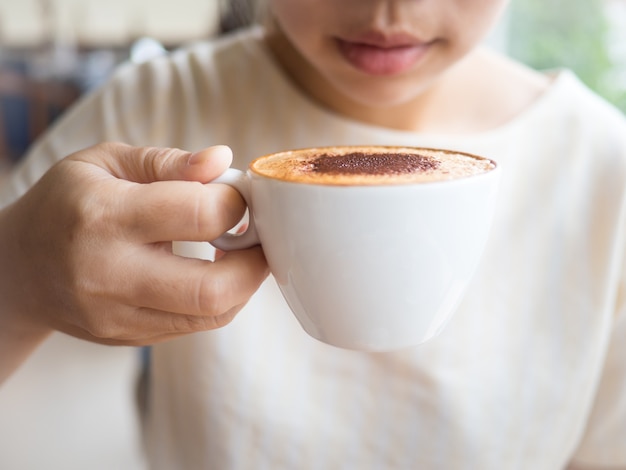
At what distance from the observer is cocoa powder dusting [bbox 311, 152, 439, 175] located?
0.47 m

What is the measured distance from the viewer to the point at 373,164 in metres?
0.49

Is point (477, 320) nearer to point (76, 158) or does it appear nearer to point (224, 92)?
point (224, 92)

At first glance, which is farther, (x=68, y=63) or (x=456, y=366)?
(x=68, y=63)

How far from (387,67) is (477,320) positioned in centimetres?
42

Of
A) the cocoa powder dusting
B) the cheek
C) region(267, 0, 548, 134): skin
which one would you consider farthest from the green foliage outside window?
the cocoa powder dusting

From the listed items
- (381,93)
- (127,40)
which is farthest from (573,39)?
(127,40)

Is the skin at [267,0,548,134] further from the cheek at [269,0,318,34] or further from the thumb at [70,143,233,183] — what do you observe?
the thumb at [70,143,233,183]

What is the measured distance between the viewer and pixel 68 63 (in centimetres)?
408

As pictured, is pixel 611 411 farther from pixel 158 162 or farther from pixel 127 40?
pixel 127 40

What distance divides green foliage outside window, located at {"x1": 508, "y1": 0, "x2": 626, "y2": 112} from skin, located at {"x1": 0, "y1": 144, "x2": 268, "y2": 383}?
1.86 metres

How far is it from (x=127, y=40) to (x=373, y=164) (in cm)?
443

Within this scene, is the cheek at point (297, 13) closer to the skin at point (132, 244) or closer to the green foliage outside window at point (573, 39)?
the skin at point (132, 244)

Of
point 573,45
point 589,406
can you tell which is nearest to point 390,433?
point 589,406

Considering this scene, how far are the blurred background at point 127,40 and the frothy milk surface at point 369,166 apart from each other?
0.78 meters
